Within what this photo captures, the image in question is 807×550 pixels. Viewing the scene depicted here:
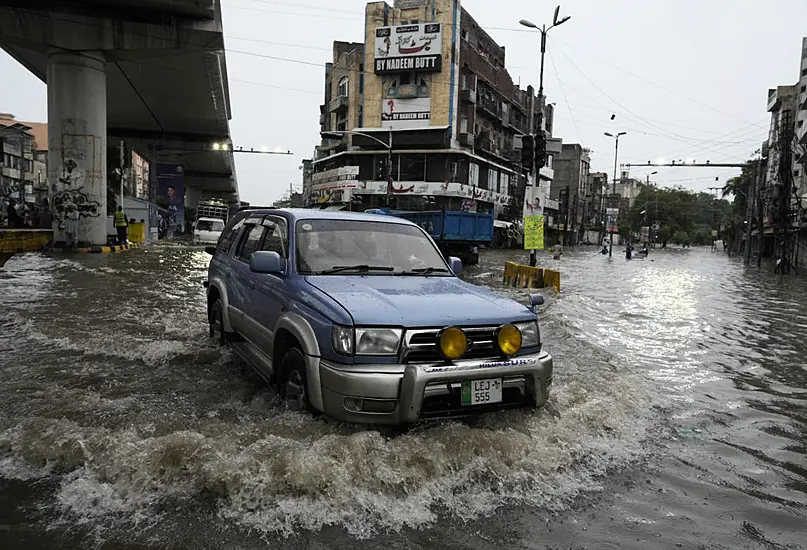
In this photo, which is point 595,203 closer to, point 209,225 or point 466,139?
point 466,139

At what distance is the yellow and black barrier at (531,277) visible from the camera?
1454cm

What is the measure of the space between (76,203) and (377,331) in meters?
20.2

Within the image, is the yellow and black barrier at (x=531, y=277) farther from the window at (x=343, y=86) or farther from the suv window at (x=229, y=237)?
the window at (x=343, y=86)

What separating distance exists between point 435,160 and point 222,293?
4273 cm

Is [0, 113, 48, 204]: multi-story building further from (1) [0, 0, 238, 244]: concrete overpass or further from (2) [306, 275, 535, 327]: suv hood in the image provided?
(2) [306, 275, 535, 327]: suv hood

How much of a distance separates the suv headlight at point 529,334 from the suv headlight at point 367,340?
0.96 meters

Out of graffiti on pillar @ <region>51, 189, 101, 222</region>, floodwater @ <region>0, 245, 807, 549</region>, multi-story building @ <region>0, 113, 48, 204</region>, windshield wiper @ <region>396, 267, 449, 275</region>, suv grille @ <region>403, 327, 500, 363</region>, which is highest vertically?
multi-story building @ <region>0, 113, 48, 204</region>

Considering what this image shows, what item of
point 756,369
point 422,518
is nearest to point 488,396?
point 422,518

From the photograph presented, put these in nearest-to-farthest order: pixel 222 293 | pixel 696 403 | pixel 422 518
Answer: pixel 422 518, pixel 696 403, pixel 222 293

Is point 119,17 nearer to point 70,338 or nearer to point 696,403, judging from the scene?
point 70,338

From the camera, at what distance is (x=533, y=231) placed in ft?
53.4

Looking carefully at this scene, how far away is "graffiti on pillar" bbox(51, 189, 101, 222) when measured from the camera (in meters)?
19.9

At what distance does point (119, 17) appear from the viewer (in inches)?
764

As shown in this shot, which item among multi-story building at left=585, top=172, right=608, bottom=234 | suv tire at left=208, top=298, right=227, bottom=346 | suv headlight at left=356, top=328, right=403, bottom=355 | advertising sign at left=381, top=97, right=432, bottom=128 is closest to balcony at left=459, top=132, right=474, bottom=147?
advertising sign at left=381, top=97, right=432, bottom=128
